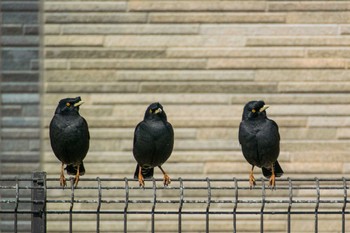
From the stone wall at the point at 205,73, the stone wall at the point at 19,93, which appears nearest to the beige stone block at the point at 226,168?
the stone wall at the point at 205,73

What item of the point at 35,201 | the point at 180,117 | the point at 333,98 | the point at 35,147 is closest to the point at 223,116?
the point at 180,117

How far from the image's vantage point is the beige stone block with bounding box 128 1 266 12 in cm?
870

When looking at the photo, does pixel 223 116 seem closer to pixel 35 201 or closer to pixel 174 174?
pixel 174 174

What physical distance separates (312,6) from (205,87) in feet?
3.47

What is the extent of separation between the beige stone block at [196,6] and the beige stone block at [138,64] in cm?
40

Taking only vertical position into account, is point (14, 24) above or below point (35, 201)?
above

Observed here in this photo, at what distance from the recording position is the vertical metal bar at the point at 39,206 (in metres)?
5.44

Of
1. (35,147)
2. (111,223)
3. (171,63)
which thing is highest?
(171,63)

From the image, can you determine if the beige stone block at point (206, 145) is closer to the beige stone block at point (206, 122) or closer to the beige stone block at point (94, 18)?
the beige stone block at point (206, 122)

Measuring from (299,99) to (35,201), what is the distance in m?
3.76

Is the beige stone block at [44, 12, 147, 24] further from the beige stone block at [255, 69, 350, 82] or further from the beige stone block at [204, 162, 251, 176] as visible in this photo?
the beige stone block at [204, 162, 251, 176]

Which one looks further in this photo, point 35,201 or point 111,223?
point 111,223

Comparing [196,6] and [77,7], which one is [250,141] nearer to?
[196,6]

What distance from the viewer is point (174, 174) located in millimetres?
8766
